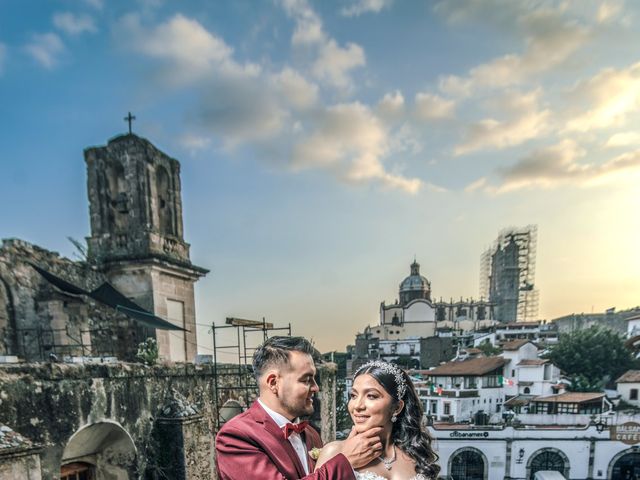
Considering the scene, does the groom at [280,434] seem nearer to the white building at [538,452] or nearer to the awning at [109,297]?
the awning at [109,297]

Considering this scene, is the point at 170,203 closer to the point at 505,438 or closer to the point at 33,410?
the point at 33,410

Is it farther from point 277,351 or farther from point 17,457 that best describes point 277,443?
point 17,457

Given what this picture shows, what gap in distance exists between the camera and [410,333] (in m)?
53.8

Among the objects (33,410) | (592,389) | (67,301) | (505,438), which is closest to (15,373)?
(33,410)

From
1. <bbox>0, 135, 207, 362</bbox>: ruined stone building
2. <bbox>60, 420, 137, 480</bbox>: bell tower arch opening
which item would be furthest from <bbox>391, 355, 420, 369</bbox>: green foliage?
<bbox>60, 420, 137, 480</bbox>: bell tower arch opening

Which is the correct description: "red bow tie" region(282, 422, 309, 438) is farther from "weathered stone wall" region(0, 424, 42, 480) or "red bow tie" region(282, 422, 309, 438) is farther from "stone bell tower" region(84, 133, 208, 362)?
"stone bell tower" region(84, 133, 208, 362)

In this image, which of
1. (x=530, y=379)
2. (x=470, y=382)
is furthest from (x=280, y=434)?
(x=530, y=379)

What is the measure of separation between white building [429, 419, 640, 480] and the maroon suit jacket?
22.0 meters

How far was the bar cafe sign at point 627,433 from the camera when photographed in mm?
20422

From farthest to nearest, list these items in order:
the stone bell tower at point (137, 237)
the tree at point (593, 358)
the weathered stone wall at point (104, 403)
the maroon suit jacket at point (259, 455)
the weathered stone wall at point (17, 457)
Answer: the tree at point (593, 358)
the stone bell tower at point (137, 237)
the weathered stone wall at point (104, 403)
the weathered stone wall at point (17, 457)
the maroon suit jacket at point (259, 455)

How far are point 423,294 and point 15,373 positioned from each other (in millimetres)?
59067

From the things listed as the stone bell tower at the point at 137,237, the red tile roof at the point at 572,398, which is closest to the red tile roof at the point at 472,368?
the red tile roof at the point at 572,398

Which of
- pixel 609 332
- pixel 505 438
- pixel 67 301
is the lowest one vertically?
pixel 505 438

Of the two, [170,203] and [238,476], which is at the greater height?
[170,203]
